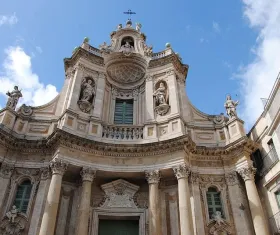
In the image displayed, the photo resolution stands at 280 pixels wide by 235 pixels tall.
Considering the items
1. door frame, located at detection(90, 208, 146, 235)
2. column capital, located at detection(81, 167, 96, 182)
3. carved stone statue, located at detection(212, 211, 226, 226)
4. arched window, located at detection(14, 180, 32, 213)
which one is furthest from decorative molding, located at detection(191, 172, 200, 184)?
arched window, located at detection(14, 180, 32, 213)

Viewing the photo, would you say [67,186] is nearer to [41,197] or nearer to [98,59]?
[41,197]

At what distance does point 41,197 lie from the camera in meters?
13.3

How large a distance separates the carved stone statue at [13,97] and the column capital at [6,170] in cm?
340

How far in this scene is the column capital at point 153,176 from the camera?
1385cm

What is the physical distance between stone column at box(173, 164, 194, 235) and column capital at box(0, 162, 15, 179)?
24.7 feet

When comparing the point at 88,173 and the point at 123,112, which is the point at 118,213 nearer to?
the point at 88,173

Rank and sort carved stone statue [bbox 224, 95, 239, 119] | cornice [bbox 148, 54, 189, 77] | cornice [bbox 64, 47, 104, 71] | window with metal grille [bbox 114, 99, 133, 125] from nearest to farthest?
carved stone statue [bbox 224, 95, 239, 119] → window with metal grille [bbox 114, 99, 133, 125] → cornice [bbox 64, 47, 104, 71] → cornice [bbox 148, 54, 189, 77]

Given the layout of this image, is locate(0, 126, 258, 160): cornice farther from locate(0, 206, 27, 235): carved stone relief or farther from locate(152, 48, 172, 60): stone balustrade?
locate(152, 48, 172, 60): stone balustrade

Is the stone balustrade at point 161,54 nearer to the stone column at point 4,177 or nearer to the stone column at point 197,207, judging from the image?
the stone column at point 197,207

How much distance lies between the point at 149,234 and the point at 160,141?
13.7 feet

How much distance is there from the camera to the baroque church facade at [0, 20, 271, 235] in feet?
42.6

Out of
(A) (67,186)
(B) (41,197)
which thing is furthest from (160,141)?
(B) (41,197)

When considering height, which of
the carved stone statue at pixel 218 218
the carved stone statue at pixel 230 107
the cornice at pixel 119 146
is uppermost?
the carved stone statue at pixel 230 107

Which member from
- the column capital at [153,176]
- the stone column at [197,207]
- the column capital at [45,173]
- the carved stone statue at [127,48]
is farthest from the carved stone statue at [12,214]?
the carved stone statue at [127,48]
